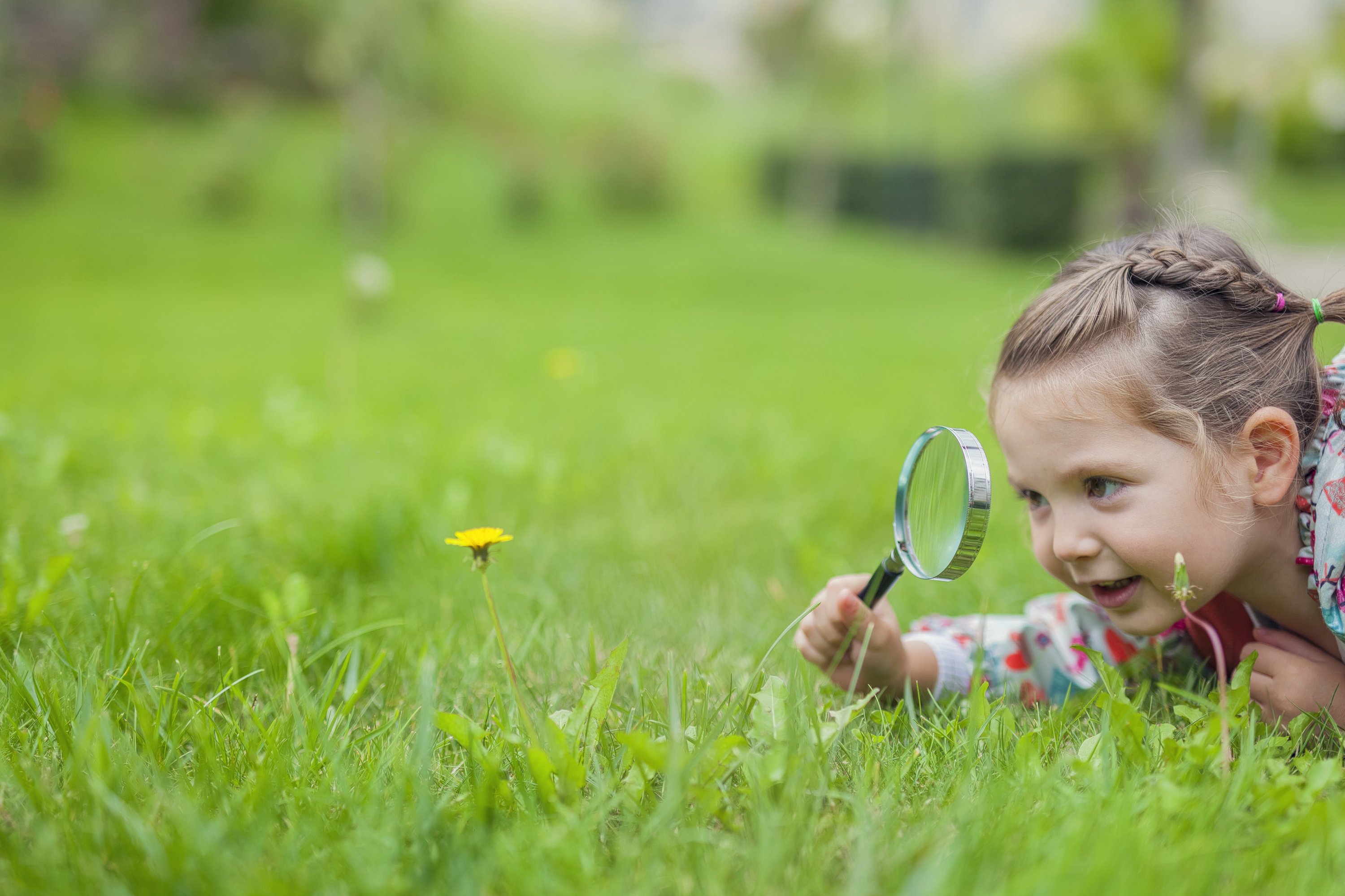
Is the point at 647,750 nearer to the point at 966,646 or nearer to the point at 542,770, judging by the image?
the point at 542,770

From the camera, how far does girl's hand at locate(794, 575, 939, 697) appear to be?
142 cm

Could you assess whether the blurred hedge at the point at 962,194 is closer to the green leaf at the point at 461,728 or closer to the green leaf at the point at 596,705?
the green leaf at the point at 596,705

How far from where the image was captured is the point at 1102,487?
135 centimetres

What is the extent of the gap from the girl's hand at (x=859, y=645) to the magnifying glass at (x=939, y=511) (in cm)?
4

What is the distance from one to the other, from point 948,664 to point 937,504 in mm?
473

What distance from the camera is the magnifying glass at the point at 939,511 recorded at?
1.19 m

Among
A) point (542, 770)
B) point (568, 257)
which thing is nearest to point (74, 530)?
point (542, 770)

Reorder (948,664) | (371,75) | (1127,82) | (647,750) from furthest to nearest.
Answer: (1127,82) → (371,75) → (948,664) → (647,750)

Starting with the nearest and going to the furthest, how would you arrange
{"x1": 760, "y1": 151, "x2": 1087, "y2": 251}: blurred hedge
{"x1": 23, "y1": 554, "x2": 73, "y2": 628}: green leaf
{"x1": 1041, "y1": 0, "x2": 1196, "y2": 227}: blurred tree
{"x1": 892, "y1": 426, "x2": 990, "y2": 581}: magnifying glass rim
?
1. {"x1": 892, "y1": 426, "x2": 990, "y2": 581}: magnifying glass rim
2. {"x1": 23, "y1": 554, "x2": 73, "y2": 628}: green leaf
3. {"x1": 760, "y1": 151, "x2": 1087, "y2": 251}: blurred hedge
4. {"x1": 1041, "y1": 0, "x2": 1196, "y2": 227}: blurred tree

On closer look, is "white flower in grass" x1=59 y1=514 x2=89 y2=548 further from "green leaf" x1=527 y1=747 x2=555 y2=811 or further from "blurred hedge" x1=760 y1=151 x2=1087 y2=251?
"blurred hedge" x1=760 y1=151 x2=1087 y2=251

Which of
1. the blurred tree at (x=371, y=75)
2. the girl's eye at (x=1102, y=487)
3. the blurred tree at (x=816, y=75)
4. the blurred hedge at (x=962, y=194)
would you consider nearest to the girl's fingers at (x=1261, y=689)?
the girl's eye at (x=1102, y=487)

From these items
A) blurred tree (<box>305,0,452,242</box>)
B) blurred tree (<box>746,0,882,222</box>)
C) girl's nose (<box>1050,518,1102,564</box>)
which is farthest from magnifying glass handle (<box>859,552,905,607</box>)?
blurred tree (<box>746,0,882,222</box>)

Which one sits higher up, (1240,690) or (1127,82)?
(1127,82)

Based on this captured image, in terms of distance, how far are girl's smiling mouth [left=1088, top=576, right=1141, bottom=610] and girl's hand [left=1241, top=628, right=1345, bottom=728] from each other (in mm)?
176
